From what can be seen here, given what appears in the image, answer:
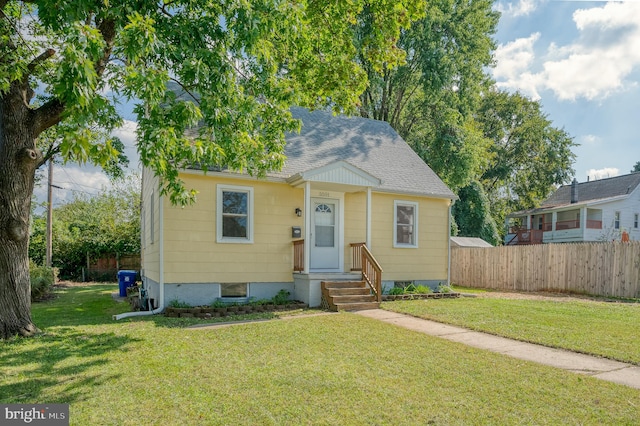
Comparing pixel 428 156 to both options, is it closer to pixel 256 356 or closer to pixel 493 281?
pixel 493 281

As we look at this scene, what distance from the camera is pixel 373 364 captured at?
4.86 meters

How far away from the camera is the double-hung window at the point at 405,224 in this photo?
12000 mm

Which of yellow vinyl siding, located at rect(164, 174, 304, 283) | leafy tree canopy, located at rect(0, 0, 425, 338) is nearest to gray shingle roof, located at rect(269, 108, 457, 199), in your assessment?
yellow vinyl siding, located at rect(164, 174, 304, 283)

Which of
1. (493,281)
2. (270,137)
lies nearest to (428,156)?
(493,281)

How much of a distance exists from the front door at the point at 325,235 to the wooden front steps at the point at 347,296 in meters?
1.08

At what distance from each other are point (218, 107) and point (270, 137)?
6.12ft

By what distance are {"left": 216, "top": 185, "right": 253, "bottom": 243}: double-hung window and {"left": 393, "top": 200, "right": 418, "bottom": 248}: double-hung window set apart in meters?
4.48

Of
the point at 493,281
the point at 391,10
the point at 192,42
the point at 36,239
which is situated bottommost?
the point at 493,281

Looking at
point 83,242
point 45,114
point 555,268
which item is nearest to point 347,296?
point 45,114

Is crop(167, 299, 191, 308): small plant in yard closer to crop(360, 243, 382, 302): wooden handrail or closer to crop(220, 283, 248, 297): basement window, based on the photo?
crop(220, 283, 248, 297): basement window

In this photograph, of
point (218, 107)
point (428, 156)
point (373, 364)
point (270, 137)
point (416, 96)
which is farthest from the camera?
point (416, 96)

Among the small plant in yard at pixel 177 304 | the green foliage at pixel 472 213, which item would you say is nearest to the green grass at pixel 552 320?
the small plant in yard at pixel 177 304

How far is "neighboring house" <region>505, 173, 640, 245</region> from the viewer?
2939 cm

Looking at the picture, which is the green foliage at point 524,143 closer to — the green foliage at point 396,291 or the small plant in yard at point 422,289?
the small plant in yard at point 422,289
